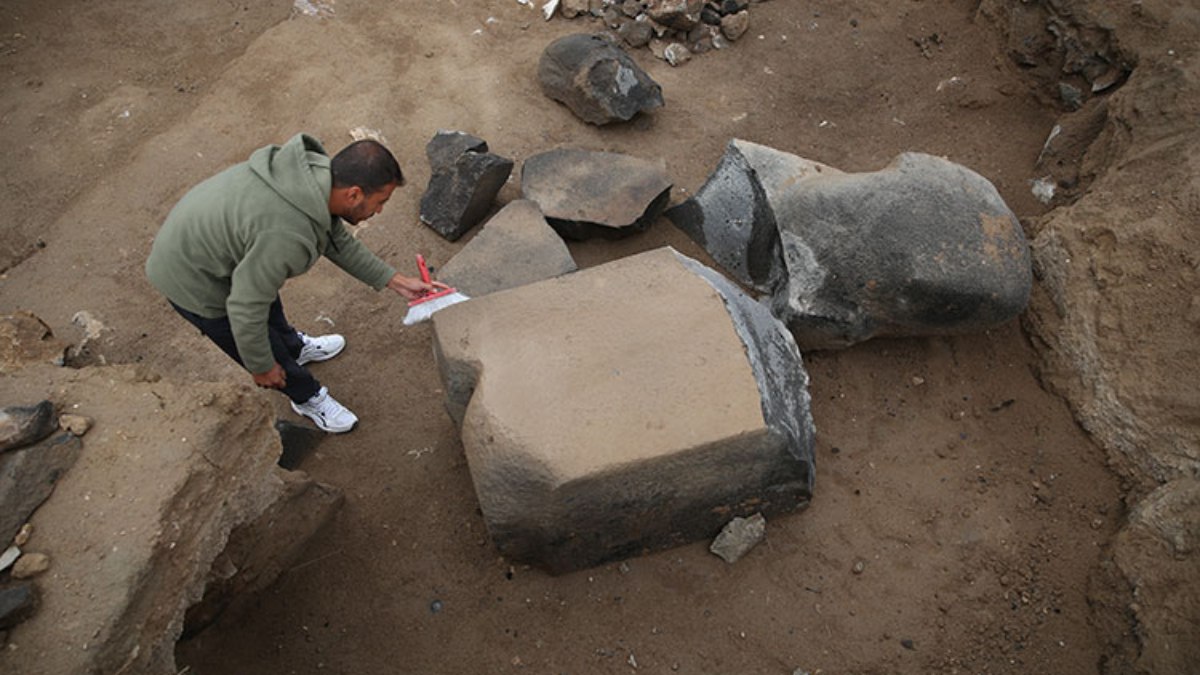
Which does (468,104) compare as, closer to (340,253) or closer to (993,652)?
(340,253)

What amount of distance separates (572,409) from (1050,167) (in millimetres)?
A: 2936

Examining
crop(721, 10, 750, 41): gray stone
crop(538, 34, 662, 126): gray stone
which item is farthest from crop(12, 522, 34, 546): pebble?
crop(721, 10, 750, 41): gray stone

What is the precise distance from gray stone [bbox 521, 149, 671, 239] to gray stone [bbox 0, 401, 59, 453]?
2.25 meters

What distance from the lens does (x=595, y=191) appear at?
3854 millimetres

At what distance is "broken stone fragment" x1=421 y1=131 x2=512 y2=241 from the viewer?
3.82m

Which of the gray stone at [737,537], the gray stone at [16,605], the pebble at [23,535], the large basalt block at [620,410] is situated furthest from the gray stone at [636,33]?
the gray stone at [16,605]

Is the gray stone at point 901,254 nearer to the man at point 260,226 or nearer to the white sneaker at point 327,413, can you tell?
the man at point 260,226

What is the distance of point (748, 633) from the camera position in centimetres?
269

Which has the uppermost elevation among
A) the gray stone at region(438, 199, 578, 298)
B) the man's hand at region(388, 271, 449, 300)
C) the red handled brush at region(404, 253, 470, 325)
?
the man's hand at region(388, 271, 449, 300)

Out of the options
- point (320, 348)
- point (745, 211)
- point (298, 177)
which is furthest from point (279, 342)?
point (745, 211)

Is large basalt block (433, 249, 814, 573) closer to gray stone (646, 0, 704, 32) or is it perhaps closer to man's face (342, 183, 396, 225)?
man's face (342, 183, 396, 225)

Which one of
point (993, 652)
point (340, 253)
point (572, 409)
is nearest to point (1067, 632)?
point (993, 652)

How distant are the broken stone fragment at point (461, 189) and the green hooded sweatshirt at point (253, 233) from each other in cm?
133

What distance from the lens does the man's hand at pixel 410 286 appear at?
9.43 ft
